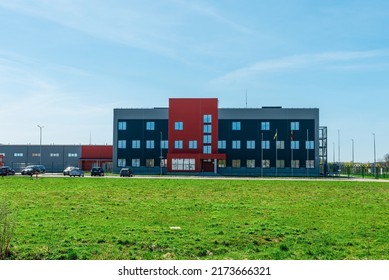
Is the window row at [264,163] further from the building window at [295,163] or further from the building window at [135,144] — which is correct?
the building window at [135,144]

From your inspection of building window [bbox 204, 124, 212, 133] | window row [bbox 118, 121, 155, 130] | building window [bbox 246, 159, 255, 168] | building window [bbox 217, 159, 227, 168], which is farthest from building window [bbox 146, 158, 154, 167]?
building window [bbox 246, 159, 255, 168]

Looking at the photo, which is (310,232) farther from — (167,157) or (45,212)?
(167,157)

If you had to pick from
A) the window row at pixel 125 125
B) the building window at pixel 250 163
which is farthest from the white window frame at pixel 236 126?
the window row at pixel 125 125

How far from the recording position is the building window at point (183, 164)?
9160cm

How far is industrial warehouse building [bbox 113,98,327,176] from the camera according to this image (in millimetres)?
92188

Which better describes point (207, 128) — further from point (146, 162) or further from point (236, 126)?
point (146, 162)

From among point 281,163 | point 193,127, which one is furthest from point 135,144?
point 281,163

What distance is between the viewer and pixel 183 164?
91.8 meters

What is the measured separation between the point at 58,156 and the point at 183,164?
3887cm

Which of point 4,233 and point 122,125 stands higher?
point 122,125

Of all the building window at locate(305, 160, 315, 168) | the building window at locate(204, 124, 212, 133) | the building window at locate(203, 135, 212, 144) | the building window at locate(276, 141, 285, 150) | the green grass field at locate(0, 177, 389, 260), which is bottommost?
the green grass field at locate(0, 177, 389, 260)

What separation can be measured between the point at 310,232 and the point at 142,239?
5.84 metres

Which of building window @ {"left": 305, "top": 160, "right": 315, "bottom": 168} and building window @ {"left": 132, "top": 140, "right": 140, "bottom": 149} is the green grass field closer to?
building window @ {"left": 305, "top": 160, "right": 315, "bottom": 168}

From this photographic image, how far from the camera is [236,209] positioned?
21828mm
